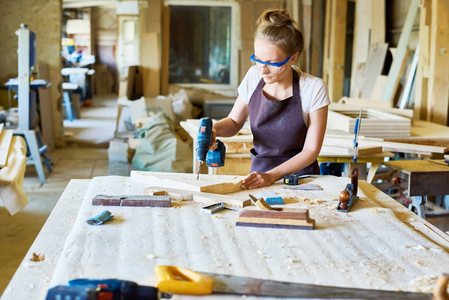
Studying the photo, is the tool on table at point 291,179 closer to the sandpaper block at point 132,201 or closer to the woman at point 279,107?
the woman at point 279,107

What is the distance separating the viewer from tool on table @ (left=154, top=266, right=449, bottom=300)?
1451 millimetres

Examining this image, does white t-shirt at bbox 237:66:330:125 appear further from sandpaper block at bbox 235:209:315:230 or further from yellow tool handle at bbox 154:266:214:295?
yellow tool handle at bbox 154:266:214:295

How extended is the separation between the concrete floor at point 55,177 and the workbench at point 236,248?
2.09m

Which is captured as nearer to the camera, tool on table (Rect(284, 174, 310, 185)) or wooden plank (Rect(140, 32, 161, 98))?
tool on table (Rect(284, 174, 310, 185))

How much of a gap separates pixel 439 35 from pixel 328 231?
388 cm

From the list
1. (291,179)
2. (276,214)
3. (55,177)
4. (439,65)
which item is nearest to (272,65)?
(291,179)

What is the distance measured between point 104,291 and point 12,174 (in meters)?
3.21

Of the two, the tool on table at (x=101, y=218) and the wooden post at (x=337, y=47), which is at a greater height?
the wooden post at (x=337, y=47)

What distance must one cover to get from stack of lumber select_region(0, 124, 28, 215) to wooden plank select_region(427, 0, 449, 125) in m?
3.88

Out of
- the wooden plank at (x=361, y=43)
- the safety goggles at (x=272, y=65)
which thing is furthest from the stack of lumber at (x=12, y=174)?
the wooden plank at (x=361, y=43)

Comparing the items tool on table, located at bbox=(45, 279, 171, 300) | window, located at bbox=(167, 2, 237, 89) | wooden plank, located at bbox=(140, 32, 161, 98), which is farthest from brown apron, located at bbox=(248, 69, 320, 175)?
window, located at bbox=(167, 2, 237, 89)

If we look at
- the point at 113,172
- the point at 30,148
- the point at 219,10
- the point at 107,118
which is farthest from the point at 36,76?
the point at 107,118

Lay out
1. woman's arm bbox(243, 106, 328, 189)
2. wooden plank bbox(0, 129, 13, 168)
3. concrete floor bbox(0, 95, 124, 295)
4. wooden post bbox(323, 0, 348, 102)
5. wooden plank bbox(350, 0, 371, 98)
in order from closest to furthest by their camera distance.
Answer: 1. woman's arm bbox(243, 106, 328, 189)
2. concrete floor bbox(0, 95, 124, 295)
3. wooden plank bbox(0, 129, 13, 168)
4. wooden plank bbox(350, 0, 371, 98)
5. wooden post bbox(323, 0, 348, 102)

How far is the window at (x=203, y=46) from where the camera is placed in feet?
28.8
